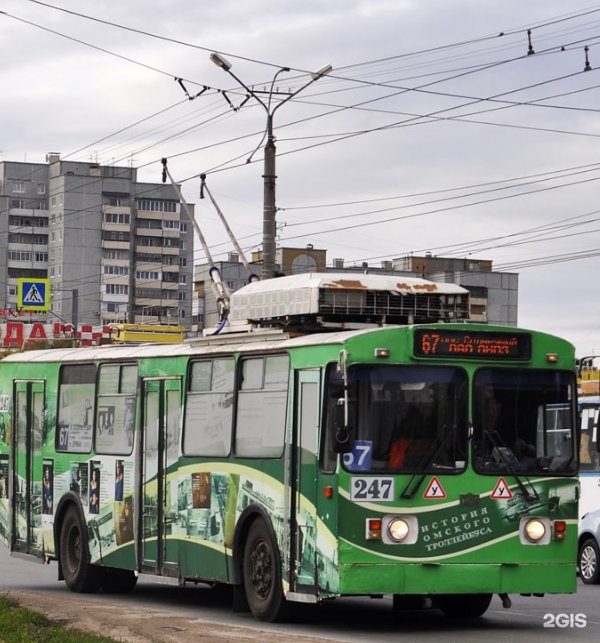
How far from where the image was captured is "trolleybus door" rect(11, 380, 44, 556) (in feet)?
63.0

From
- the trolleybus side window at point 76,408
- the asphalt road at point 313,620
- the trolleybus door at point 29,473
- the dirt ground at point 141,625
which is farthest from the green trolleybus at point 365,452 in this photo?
the trolleybus door at point 29,473

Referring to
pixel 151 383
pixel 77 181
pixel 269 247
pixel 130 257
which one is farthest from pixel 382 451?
pixel 130 257

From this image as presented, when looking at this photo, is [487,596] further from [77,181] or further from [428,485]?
[77,181]

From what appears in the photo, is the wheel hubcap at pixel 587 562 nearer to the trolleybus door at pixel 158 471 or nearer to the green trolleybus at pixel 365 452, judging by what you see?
the green trolleybus at pixel 365 452

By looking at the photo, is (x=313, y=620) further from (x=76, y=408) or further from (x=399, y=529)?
(x=76, y=408)

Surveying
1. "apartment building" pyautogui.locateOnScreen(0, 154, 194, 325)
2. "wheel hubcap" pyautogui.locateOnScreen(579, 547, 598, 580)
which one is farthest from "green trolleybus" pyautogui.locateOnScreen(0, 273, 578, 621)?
"apartment building" pyautogui.locateOnScreen(0, 154, 194, 325)

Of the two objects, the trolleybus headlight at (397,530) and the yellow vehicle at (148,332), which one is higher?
the yellow vehicle at (148,332)

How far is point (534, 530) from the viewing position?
1373 cm

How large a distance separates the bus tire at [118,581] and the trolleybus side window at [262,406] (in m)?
4.14

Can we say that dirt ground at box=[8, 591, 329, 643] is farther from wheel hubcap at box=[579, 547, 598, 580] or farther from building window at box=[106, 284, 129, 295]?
building window at box=[106, 284, 129, 295]

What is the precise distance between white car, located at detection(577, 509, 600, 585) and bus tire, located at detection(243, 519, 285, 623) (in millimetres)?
7681

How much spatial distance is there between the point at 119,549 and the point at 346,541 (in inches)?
186

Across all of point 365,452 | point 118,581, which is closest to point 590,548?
point 118,581

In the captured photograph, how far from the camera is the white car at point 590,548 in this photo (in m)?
21.0
